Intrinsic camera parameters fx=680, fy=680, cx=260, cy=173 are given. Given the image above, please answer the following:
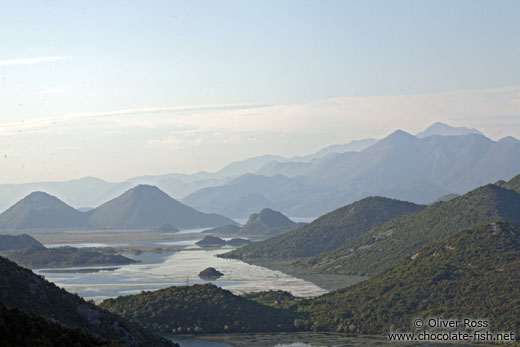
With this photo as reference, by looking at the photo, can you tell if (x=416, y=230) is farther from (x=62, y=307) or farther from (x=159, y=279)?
(x=62, y=307)

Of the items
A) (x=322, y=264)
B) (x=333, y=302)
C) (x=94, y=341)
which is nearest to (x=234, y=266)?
(x=322, y=264)

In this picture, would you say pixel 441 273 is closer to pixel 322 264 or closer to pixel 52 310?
→ pixel 52 310

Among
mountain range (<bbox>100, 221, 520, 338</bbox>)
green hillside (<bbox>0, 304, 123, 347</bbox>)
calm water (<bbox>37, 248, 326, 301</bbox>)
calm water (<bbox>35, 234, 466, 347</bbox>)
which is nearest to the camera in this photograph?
green hillside (<bbox>0, 304, 123, 347</bbox>)

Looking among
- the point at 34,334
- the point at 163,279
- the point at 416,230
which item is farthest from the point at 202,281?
the point at 34,334

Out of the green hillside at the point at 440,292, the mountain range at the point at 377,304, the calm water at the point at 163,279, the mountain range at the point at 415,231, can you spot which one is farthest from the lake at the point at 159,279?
the green hillside at the point at 440,292

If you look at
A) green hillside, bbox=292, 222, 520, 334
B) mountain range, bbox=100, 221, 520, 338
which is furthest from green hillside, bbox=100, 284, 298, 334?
green hillside, bbox=292, 222, 520, 334

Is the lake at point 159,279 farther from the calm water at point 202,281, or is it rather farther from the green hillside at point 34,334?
the green hillside at point 34,334

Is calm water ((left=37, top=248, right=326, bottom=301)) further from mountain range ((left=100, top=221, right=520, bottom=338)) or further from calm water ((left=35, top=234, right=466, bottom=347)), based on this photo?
mountain range ((left=100, top=221, right=520, bottom=338))
